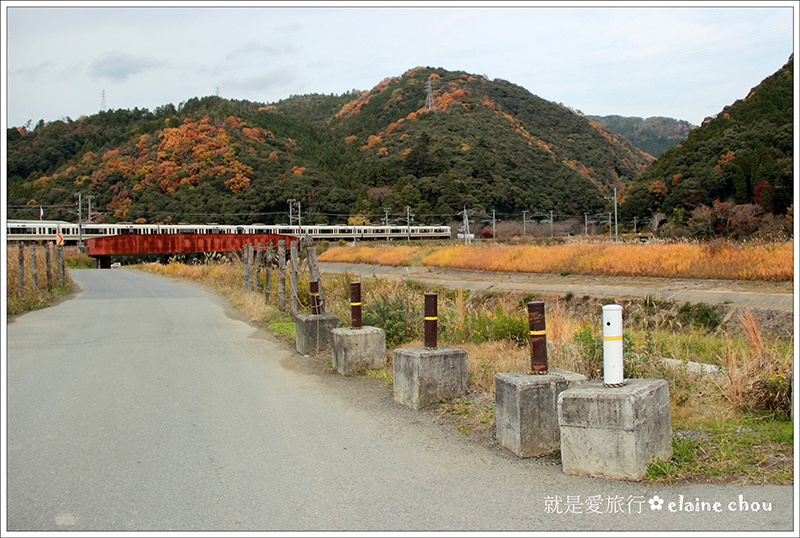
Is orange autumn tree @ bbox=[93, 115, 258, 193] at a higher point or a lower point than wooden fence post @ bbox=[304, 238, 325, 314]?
higher

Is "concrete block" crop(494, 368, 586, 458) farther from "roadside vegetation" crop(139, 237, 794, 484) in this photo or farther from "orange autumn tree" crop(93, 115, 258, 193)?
"orange autumn tree" crop(93, 115, 258, 193)

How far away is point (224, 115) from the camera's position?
4203 inches

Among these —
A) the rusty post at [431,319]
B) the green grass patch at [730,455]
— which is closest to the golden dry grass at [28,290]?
the rusty post at [431,319]

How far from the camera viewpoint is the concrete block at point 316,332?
8817mm

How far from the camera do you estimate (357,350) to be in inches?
290

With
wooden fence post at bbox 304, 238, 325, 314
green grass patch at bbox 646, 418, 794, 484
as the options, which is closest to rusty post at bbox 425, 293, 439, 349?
green grass patch at bbox 646, 418, 794, 484

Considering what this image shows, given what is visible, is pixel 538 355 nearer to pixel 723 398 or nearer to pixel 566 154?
pixel 723 398

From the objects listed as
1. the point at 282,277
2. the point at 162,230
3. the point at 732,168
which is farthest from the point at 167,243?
the point at 732,168

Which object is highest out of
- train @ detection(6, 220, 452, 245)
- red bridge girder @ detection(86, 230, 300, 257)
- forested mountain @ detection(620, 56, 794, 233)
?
forested mountain @ detection(620, 56, 794, 233)

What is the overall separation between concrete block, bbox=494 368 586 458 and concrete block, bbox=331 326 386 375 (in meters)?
3.11

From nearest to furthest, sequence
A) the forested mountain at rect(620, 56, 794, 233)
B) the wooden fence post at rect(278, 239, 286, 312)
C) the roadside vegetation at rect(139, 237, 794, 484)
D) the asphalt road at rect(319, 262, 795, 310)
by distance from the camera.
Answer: the roadside vegetation at rect(139, 237, 794, 484) < the asphalt road at rect(319, 262, 795, 310) < the wooden fence post at rect(278, 239, 286, 312) < the forested mountain at rect(620, 56, 794, 233)

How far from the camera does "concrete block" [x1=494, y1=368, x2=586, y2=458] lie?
4.28 meters

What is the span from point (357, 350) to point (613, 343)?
3970mm

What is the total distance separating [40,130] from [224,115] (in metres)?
30.1
